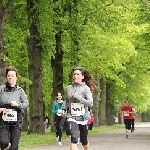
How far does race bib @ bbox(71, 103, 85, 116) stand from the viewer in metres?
10.4

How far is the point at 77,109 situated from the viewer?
10406 millimetres

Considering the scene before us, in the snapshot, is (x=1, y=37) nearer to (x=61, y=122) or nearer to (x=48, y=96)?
(x=61, y=122)

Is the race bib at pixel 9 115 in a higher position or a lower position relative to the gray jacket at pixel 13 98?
lower

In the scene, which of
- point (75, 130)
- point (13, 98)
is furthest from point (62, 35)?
point (13, 98)

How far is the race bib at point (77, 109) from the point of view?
1041 cm

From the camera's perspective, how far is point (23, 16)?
2778cm

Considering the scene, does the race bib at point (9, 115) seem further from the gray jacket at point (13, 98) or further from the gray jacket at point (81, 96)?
the gray jacket at point (81, 96)

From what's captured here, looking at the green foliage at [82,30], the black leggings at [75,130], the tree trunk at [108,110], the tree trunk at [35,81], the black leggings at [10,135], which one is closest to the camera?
the black leggings at [10,135]

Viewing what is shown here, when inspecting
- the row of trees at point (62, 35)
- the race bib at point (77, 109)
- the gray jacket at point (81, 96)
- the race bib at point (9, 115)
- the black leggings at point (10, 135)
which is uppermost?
the row of trees at point (62, 35)

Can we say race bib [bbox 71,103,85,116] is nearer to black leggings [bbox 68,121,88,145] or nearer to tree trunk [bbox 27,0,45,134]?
black leggings [bbox 68,121,88,145]

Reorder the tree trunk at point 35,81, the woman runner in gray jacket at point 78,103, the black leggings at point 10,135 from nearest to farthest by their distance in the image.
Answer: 1. the black leggings at point 10,135
2. the woman runner in gray jacket at point 78,103
3. the tree trunk at point 35,81

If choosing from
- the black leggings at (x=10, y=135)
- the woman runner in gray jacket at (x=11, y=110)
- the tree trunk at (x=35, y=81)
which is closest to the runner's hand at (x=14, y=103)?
the woman runner in gray jacket at (x=11, y=110)

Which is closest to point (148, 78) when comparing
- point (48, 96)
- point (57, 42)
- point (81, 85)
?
point (48, 96)

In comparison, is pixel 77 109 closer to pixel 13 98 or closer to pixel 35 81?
pixel 13 98
